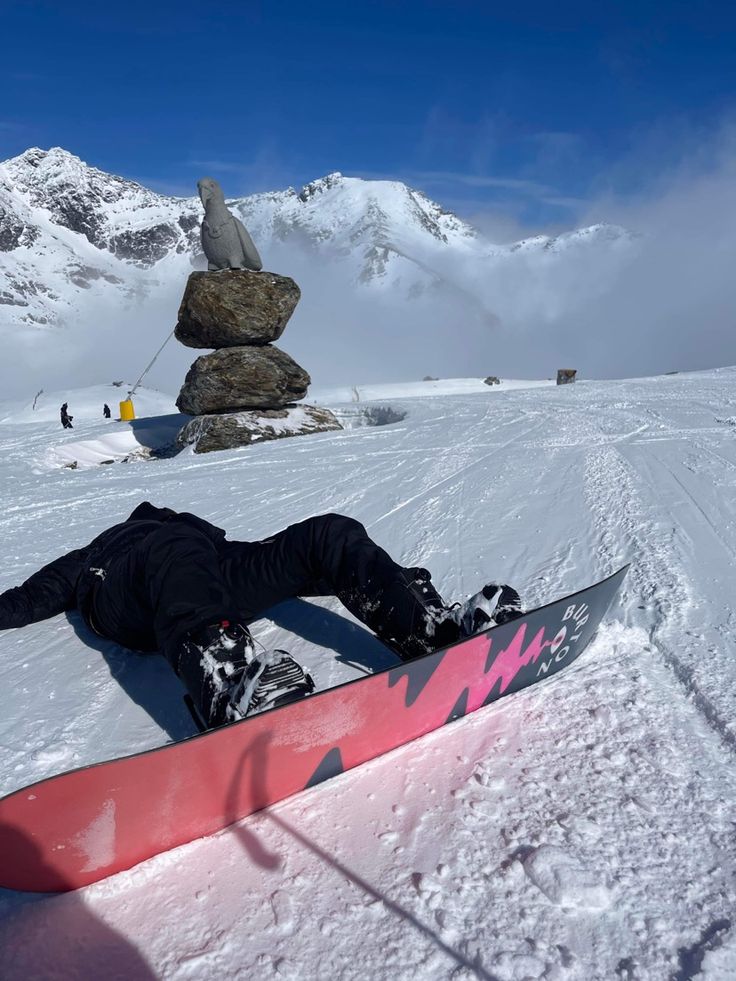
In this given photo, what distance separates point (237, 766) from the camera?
1321 mm

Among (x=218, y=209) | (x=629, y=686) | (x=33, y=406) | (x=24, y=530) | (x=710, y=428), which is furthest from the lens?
(x=33, y=406)

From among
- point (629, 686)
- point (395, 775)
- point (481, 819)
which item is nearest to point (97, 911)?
point (395, 775)

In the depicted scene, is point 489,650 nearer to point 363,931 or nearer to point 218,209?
point 363,931

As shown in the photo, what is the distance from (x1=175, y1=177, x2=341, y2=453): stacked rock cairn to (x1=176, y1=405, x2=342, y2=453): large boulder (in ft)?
0.05

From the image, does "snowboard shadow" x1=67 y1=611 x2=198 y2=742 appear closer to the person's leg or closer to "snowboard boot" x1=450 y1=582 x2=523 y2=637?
the person's leg

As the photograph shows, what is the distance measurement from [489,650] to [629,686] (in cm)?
48

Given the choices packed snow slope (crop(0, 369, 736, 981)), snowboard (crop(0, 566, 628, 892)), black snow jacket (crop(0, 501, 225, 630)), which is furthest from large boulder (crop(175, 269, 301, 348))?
snowboard (crop(0, 566, 628, 892))

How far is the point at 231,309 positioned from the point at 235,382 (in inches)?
39.6

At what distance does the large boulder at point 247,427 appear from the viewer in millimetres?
8070

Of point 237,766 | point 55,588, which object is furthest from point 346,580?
point 55,588

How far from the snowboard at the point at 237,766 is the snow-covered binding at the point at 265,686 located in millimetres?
110

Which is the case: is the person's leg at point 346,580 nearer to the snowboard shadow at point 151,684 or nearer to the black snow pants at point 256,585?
the black snow pants at point 256,585

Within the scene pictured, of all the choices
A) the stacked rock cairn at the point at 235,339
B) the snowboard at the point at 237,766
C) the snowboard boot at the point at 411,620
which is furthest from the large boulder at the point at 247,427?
the snowboard at the point at 237,766

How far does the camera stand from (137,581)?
1896 millimetres
